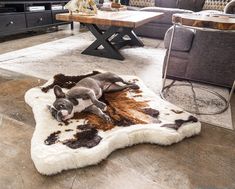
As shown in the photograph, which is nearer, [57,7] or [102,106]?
[102,106]

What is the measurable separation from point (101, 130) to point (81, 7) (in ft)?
6.00

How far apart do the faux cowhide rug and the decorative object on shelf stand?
4.26 feet

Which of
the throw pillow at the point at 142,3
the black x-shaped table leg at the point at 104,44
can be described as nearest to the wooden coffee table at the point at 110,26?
the black x-shaped table leg at the point at 104,44

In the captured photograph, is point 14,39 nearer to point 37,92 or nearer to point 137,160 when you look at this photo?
point 37,92

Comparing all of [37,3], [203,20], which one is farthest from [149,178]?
[37,3]

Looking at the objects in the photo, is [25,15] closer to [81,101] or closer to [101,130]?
[81,101]

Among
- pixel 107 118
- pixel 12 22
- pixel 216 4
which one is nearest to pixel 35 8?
pixel 12 22

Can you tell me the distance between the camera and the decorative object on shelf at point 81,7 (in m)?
2.45

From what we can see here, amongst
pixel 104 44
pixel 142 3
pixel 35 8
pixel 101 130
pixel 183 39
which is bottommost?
pixel 101 130

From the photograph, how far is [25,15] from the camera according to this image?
3086 mm

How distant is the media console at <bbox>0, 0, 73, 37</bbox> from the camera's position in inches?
112

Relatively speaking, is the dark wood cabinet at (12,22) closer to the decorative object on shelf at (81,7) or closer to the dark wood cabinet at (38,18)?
the dark wood cabinet at (38,18)

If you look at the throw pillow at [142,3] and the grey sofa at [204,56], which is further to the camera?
the throw pillow at [142,3]

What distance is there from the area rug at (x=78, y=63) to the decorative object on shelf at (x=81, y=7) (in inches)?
18.9
